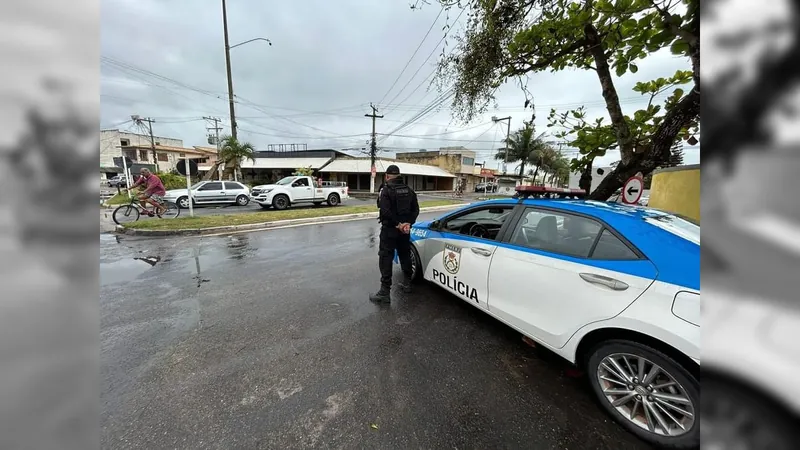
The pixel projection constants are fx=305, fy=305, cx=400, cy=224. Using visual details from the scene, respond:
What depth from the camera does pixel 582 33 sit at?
3748 millimetres

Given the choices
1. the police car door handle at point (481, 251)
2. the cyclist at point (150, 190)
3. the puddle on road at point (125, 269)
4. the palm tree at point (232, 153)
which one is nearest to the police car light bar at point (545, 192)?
the police car door handle at point (481, 251)

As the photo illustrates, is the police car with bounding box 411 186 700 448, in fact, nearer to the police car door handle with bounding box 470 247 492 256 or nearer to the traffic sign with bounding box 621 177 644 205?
the police car door handle with bounding box 470 247 492 256

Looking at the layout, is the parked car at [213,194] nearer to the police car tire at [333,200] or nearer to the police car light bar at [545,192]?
the police car tire at [333,200]

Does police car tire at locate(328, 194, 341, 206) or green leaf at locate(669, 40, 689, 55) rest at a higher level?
green leaf at locate(669, 40, 689, 55)

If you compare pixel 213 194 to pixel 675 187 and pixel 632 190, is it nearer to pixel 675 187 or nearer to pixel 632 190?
pixel 632 190

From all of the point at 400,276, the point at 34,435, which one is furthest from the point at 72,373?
the point at 400,276

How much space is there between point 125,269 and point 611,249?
21.3 feet

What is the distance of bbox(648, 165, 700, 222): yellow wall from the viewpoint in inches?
160

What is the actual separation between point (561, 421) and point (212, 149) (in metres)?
56.4

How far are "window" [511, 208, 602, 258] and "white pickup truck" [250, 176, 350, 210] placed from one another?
523 inches

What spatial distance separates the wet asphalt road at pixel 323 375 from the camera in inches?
74.8

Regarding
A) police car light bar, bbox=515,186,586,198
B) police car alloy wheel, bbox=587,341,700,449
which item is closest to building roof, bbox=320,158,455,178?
police car light bar, bbox=515,186,586,198

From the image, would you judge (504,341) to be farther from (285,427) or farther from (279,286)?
(279,286)

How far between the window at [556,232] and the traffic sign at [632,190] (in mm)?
3114
